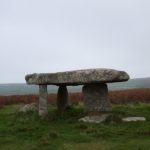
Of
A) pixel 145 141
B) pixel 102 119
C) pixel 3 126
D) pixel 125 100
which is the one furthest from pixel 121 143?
pixel 125 100

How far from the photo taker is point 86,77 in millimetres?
19172

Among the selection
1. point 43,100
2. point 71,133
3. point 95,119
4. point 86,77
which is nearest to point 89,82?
point 86,77

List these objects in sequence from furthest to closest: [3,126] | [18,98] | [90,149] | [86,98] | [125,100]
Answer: [18,98]
[125,100]
[86,98]
[3,126]
[90,149]

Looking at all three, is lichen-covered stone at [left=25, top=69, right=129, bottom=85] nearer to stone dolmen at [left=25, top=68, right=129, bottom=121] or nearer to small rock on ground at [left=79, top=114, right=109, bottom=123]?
stone dolmen at [left=25, top=68, right=129, bottom=121]

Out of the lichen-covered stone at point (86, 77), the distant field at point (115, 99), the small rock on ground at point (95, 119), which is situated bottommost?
the distant field at point (115, 99)

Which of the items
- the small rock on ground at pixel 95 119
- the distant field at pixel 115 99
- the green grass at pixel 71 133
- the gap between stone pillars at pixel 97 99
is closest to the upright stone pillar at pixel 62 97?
the green grass at pixel 71 133

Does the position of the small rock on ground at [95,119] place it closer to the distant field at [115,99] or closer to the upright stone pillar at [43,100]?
the upright stone pillar at [43,100]

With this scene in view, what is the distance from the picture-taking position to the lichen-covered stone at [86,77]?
1895 centimetres

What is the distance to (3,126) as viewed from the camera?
61.1 feet

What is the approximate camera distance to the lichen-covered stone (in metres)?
19.0

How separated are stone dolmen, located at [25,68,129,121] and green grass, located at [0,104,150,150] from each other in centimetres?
61

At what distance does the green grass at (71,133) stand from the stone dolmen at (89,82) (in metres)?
0.61

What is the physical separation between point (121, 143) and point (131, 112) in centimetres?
682

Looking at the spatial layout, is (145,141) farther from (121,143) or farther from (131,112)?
(131,112)
